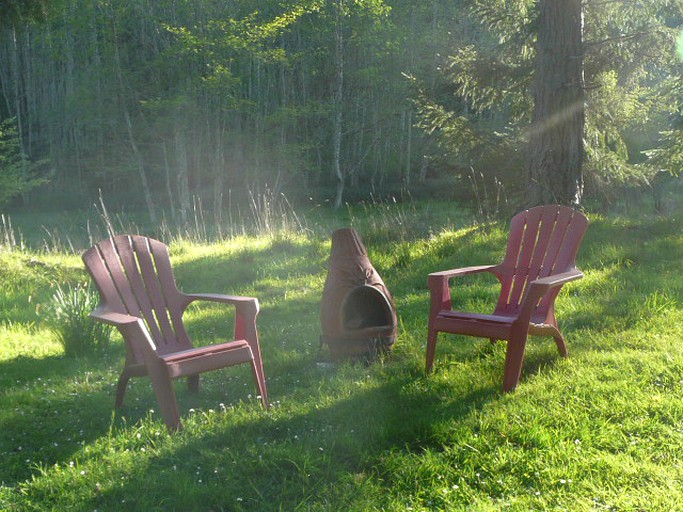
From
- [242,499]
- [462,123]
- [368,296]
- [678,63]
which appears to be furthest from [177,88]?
[242,499]

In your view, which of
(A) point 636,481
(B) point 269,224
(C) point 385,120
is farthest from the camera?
(C) point 385,120

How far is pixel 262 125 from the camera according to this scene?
31.5 m

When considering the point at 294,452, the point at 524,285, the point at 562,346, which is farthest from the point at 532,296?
the point at 294,452

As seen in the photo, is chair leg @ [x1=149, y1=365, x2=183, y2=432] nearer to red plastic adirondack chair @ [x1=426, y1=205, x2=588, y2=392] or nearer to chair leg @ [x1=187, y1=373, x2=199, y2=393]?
chair leg @ [x1=187, y1=373, x2=199, y2=393]

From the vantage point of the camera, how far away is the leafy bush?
5852mm

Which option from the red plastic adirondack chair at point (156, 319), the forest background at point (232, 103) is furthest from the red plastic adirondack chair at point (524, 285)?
the forest background at point (232, 103)

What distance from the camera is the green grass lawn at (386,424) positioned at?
322 cm

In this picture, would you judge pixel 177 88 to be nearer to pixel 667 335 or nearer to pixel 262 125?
pixel 262 125

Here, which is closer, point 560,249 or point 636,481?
point 636,481

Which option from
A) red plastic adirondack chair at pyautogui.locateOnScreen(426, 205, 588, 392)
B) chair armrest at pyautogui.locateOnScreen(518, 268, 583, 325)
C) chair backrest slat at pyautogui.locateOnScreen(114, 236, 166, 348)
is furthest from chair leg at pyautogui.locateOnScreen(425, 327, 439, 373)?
chair backrest slat at pyautogui.locateOnScreen(114, 236, 166, 348)

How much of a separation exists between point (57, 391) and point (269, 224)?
21.5ft

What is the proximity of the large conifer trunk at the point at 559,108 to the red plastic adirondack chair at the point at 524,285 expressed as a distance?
153 inches

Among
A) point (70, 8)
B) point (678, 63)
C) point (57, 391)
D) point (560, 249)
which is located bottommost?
point (57, 391)

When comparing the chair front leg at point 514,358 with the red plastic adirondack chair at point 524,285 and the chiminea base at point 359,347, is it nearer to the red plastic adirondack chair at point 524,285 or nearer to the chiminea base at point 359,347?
the red plastic adirondack chair at point 524,285
